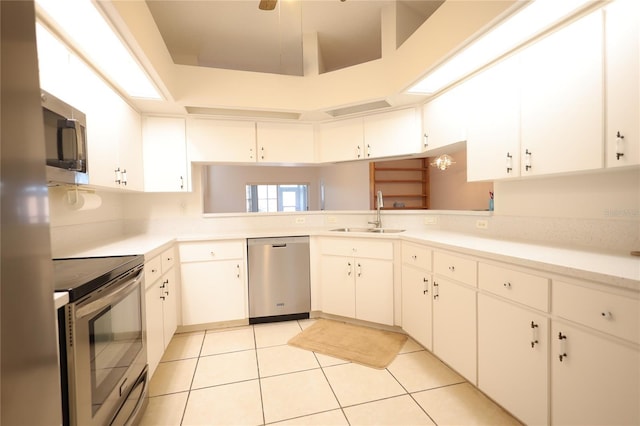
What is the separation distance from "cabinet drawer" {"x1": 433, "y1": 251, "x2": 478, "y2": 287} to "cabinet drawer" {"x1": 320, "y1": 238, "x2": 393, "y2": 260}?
0.59 meters

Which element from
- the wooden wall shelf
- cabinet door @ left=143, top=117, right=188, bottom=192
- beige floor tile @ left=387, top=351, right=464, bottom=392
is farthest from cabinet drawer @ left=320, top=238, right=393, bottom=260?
the wooden wall shelf

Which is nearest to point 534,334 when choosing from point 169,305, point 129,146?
point 169,305

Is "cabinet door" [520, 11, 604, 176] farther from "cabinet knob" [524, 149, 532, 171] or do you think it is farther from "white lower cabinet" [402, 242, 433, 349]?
"white lower cabinet" [402, 242, 433, 349]

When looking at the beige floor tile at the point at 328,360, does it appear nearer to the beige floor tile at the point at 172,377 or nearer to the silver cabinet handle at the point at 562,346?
the beige floor tile at the point at 172,377

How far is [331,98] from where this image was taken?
282 centimetres

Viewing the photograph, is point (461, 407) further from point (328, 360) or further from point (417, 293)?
point (328, 360)

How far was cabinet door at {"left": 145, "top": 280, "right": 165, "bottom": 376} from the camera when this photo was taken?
6.26 feet

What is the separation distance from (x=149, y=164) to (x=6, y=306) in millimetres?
2653

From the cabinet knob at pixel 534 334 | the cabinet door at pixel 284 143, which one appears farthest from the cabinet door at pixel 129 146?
the cabinet knob at pixel 534 334

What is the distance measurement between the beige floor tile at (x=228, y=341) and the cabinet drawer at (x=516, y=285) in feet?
6.24

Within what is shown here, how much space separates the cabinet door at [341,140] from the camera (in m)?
3.07

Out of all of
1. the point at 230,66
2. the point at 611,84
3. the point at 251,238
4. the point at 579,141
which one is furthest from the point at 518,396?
the point at 230,66

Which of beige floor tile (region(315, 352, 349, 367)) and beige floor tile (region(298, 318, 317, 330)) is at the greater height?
beige floor tile (region(298, 318, 317, 330))

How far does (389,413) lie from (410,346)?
34.4 inches
